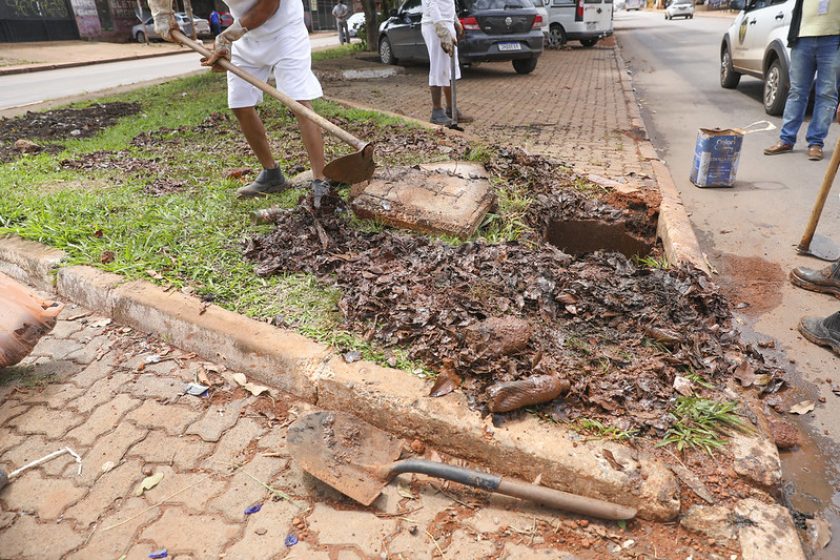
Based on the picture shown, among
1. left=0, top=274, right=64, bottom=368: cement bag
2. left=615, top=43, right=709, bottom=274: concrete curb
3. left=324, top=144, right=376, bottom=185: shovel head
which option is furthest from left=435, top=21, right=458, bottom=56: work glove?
left=0, top=274, right=64, bottom=368: cement bag

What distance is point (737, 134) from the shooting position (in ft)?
15.9

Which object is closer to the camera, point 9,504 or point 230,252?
point 9,504

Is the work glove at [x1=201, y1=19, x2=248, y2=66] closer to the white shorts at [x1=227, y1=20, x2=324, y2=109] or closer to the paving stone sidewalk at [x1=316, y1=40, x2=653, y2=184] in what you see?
the white shorts at [x1=227, y1=20, x2=324, y2=109]

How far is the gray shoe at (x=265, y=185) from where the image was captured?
4148 millimetres

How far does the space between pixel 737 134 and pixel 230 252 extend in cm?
441

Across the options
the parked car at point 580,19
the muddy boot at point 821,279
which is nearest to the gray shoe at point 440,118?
the muddy boot at point 821,279

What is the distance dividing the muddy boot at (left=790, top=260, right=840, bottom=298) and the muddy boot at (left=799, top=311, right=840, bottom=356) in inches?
18.2

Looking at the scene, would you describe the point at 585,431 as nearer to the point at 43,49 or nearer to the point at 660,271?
the point at 660,271

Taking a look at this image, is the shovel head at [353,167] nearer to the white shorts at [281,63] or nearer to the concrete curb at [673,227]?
the white shorts at [281,63]

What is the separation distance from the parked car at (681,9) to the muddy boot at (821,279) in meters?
40.7

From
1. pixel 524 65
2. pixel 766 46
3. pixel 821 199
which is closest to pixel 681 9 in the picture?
pixel 524 65

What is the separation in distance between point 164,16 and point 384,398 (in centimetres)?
345

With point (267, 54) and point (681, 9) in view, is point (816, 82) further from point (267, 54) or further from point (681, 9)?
point (681, 9)

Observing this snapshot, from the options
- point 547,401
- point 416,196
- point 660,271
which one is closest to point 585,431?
point 547,401
